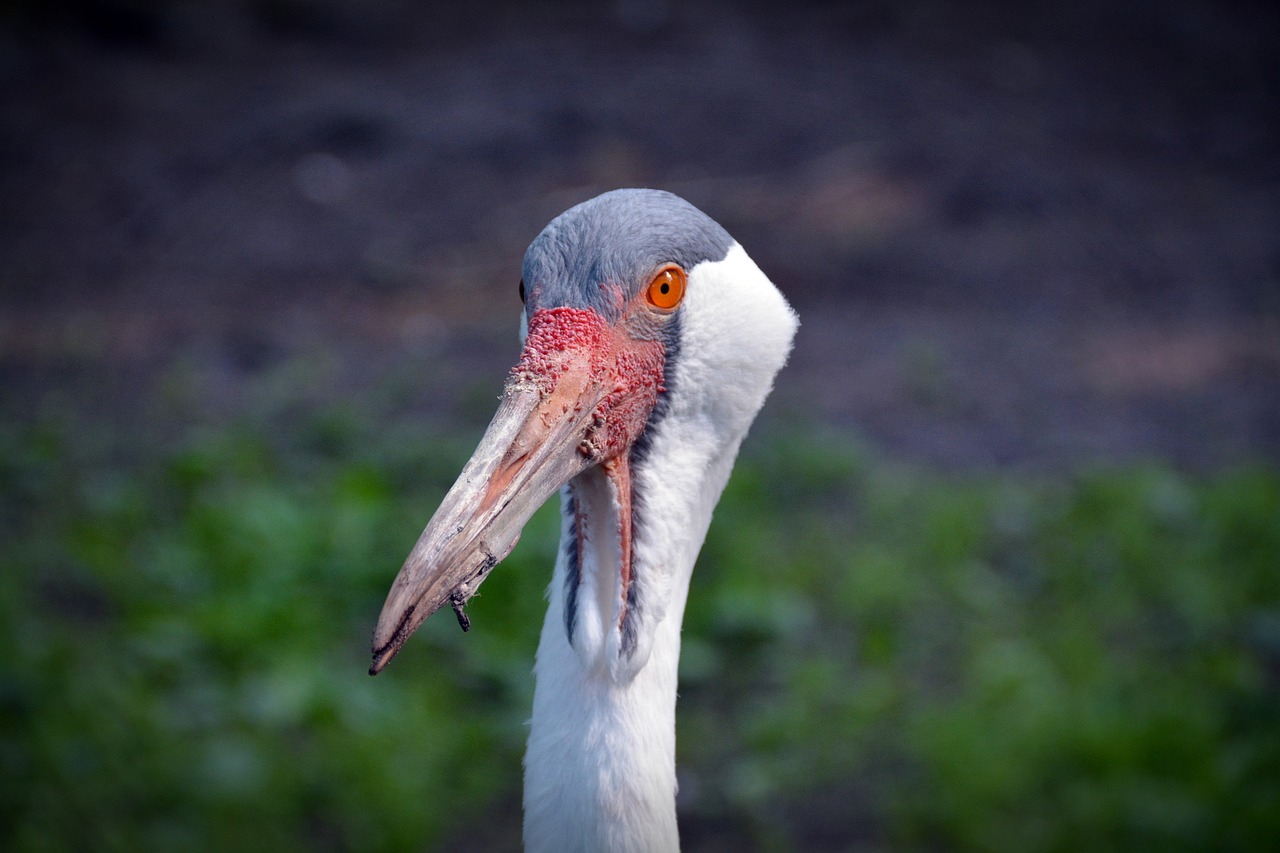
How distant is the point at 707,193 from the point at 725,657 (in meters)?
4.34

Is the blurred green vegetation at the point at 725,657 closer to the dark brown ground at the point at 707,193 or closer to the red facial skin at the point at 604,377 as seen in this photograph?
the dark brown ground at the point at 707,193

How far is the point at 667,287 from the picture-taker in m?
2.06

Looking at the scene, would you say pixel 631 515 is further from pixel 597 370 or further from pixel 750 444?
pixel 750 444

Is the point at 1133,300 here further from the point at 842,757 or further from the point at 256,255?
the point at 256,255

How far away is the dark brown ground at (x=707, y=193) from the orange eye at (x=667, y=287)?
3.95 meters

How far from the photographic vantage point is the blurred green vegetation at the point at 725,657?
3789mm

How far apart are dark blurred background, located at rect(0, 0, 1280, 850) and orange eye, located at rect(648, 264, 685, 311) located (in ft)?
7.91

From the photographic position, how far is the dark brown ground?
6.46 meters

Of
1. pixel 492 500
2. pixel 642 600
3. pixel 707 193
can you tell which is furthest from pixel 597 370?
pixel 707 193

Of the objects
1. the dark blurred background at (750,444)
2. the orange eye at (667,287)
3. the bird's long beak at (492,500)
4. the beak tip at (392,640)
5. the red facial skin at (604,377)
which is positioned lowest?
the beak tip at (392,640)

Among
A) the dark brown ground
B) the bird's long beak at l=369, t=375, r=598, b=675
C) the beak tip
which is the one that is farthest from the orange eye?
the dark brown ground

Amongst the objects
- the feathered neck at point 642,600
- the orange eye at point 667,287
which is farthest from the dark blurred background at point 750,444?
the orange eye at point 667,287

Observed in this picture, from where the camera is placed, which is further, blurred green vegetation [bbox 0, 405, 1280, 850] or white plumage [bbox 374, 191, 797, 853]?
blurred green vegetation [bbox 0, 405, 1280, 850]

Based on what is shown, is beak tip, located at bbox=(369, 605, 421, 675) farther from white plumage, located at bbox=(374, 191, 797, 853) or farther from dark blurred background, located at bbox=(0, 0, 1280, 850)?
dark blurred background, located at bbox=(0, 0, 1280, 850)
